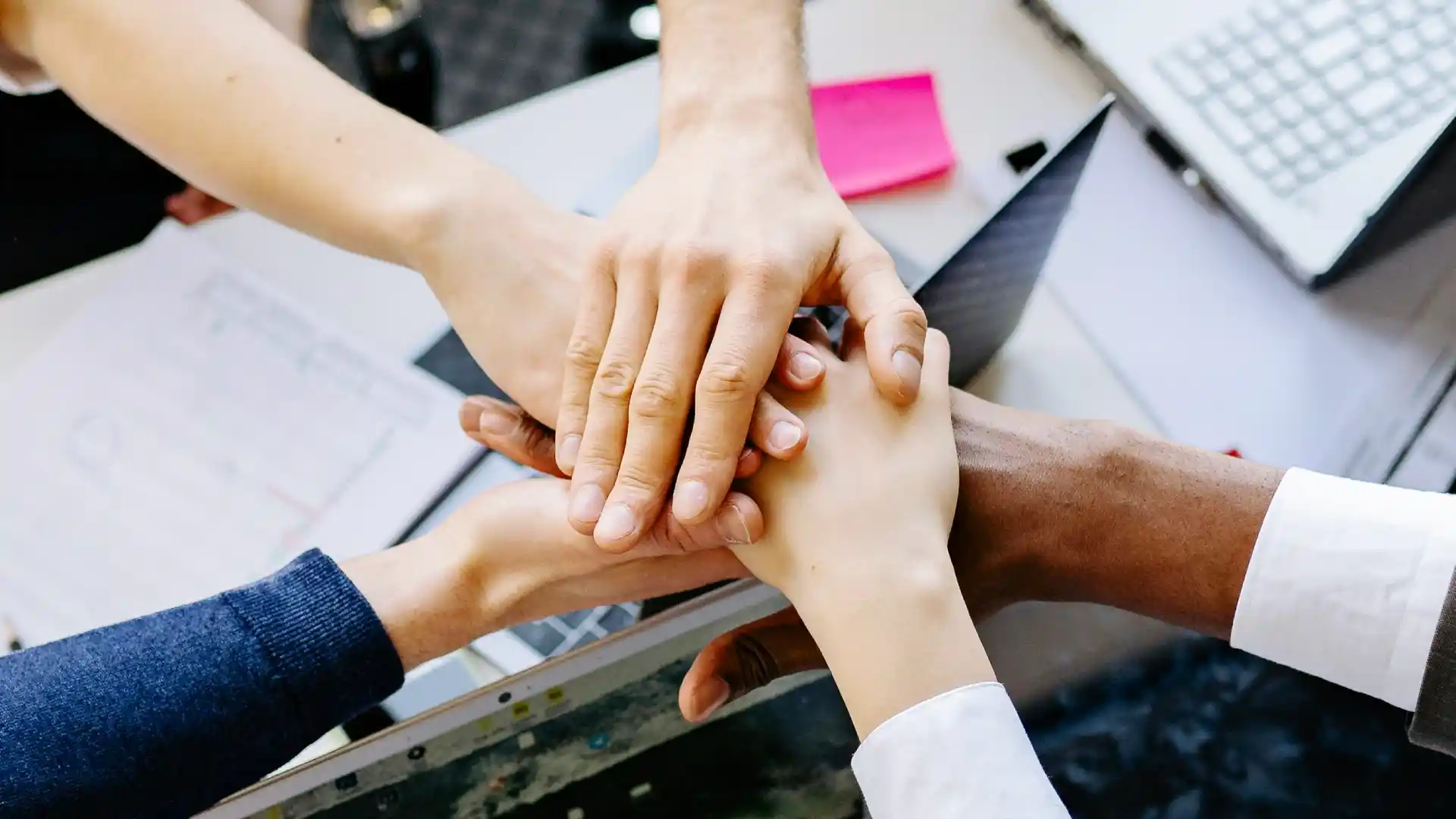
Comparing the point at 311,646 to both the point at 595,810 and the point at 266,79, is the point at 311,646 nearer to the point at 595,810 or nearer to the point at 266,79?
the point at 595,810

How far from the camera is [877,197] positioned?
102cm

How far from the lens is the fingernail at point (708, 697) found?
670mm

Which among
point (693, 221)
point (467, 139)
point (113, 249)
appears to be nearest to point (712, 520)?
point (693, 221)

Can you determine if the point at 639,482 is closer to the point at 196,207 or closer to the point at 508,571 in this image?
the point at 508,571

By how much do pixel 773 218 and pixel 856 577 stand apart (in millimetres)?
283

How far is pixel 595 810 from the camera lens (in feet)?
2.18

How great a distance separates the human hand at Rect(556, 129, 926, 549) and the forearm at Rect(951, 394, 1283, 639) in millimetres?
107

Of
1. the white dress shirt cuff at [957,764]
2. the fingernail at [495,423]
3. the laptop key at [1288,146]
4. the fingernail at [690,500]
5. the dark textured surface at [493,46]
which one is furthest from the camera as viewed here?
the dark textured surface at [493,46]

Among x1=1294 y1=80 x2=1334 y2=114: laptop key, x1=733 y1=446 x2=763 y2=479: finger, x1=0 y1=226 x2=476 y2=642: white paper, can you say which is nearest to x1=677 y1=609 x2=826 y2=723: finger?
x1=733 y1=446 x2=763 y2=479: finger

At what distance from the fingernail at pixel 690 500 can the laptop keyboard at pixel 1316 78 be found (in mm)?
585

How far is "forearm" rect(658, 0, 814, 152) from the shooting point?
0.91 m

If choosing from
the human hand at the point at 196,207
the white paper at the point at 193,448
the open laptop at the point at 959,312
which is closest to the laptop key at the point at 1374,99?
the open laptop at the point at 959,312

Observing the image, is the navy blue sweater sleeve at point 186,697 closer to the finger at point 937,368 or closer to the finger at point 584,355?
the finger at point 584,355

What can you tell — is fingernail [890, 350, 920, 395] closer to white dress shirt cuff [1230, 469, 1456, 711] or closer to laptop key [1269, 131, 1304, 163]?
white dress shirt cuff [1230, 469, 1456, 711]
